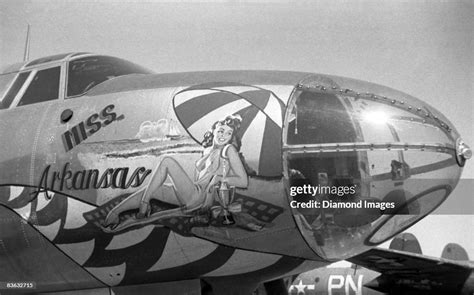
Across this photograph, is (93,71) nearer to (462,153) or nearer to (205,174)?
(205,174)

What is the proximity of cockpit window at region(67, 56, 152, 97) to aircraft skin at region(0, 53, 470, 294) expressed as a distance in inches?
5.3

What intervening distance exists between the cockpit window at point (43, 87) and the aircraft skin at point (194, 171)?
0.20 metres

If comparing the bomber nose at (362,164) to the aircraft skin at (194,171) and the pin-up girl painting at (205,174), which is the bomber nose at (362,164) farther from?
the pin-up girl painting at (205,174)

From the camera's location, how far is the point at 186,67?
746 cm

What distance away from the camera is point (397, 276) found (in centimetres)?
1733

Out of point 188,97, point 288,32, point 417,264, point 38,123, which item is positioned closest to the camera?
point 188,97

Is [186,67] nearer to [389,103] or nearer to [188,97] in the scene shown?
[188,97]

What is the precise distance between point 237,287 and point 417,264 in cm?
1280

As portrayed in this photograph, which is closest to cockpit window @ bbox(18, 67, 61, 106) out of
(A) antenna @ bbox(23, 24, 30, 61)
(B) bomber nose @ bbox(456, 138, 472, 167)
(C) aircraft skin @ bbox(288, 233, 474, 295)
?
(A) antenna @ bbox(23, 24, 30, 61)

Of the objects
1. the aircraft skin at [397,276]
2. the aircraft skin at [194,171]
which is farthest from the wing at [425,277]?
the aircraft skin at [194,171]

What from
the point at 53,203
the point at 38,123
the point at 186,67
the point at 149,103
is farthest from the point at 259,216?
the point at 186,67

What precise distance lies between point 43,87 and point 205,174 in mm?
1792

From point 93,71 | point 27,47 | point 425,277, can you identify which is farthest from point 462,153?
point 425,277

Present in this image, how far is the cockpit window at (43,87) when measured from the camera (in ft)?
17.4
